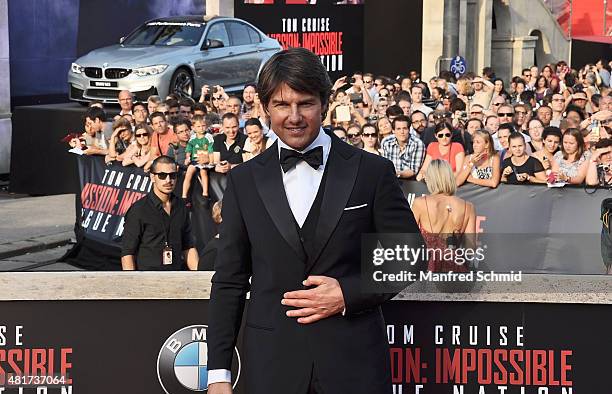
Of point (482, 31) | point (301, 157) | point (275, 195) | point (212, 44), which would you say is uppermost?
point (482, 31)

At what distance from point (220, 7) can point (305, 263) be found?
21.2m

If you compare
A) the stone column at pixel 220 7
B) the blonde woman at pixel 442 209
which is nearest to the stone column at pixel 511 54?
the stone column at pixel 220 7

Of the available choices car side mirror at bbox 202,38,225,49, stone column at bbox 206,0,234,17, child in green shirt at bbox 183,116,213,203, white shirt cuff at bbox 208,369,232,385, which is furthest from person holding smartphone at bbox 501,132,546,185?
stone column at bbox 206,0,234,17

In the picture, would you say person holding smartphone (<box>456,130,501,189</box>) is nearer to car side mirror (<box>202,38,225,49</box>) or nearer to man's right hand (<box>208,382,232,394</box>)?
man's right hand (<box>208,382,232,394</box>)

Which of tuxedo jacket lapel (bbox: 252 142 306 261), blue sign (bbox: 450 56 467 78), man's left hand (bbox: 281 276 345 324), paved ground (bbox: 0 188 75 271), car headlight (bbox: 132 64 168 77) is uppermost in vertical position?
blue sign (bbox: 450 56 467 78)

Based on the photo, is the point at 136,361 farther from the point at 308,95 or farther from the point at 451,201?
the point at 451,201

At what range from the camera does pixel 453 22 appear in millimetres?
36344

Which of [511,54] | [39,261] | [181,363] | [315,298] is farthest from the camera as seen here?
[511,54]

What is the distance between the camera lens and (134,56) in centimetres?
2053

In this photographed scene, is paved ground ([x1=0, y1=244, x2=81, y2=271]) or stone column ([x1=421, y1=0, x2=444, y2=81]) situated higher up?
stone column ([x1=421, y1=0, x2=444, y2=81])

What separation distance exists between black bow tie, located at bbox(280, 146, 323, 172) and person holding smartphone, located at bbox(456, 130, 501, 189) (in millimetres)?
8006

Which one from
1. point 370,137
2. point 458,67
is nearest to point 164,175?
point 370,137

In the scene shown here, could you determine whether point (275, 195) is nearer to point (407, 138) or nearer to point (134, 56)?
point (407, 138)

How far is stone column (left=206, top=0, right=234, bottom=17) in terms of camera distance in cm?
2477
